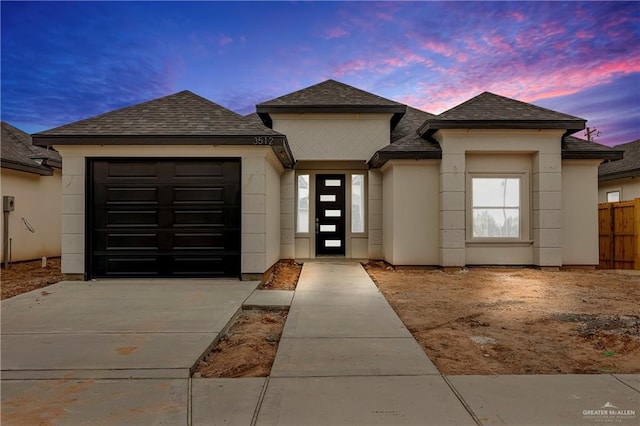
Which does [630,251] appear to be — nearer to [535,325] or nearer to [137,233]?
[535,325]

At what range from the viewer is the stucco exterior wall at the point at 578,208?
410 inches

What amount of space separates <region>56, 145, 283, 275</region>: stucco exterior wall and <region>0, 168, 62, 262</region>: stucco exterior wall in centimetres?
530

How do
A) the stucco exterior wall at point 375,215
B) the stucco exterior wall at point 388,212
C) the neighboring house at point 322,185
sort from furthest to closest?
1. the stucco exterior wall at point 375,215
2. the stucco exterior wall at point 388,212
3. the neighboring house at point 322,185

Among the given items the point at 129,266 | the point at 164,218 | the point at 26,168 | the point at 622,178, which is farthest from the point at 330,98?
the point at 622,178

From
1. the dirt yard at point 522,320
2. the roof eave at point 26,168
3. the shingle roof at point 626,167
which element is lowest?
the dirt yard at point 522,320

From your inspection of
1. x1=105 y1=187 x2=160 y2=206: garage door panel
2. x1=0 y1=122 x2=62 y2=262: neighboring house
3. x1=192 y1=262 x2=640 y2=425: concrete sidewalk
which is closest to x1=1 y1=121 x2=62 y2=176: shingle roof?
x1=0 y1=122 x2=62 y2=262: neighboring house

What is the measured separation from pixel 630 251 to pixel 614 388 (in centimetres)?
1104

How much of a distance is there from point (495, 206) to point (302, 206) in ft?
19.4

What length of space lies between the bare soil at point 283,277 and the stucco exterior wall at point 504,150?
4.09 metres

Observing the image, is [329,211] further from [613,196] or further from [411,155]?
[613,196]

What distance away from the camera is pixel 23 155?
41.2 feet

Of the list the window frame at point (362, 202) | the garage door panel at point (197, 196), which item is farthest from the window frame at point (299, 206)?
the garage door panel at point (197, 196)

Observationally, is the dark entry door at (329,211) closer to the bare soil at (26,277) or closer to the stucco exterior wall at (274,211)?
the stucco exterior wall at (274,211)

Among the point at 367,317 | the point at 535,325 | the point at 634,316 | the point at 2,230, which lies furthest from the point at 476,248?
the point at 2,230
